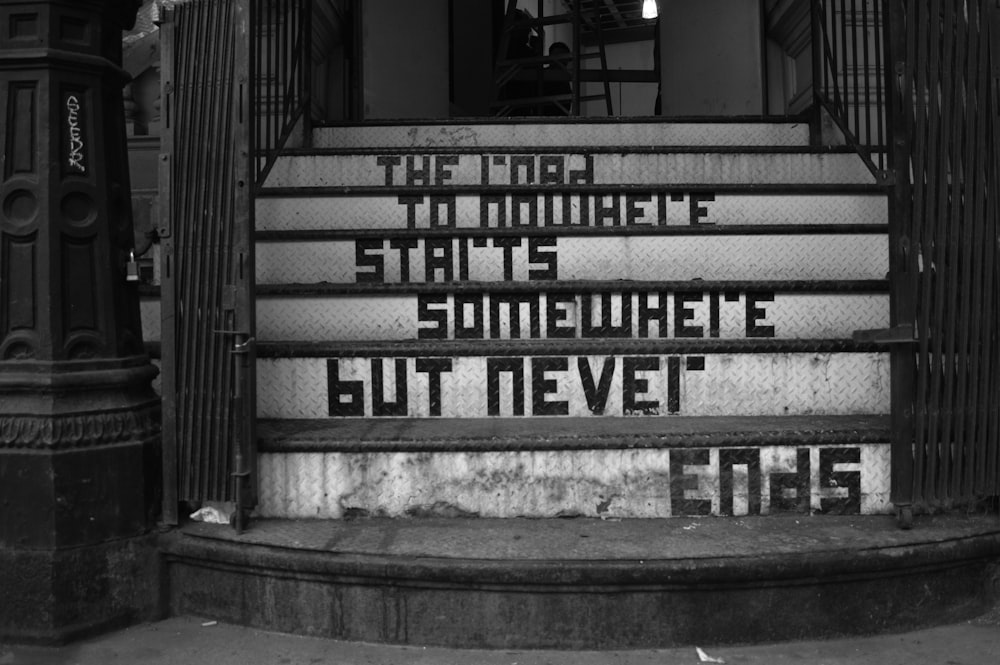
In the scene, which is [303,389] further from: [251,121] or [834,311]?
[834,311]

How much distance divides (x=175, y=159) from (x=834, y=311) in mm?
2469

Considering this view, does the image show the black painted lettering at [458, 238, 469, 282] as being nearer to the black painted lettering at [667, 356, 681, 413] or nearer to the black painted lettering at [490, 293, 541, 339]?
the black painted lettering at [490, 293, 541, 339]

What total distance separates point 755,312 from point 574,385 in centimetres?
79

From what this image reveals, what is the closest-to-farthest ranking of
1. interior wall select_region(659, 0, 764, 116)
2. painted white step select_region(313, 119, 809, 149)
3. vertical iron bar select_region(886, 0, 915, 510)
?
1. vertical iron bar select_region(886, 0, 915, 510)
2. painted white step select_region(313, 119, 809, 149)
3. interior wall select_region(659, 0, 764, 116)

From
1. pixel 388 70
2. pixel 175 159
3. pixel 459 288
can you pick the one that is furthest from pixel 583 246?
pixel 388 70

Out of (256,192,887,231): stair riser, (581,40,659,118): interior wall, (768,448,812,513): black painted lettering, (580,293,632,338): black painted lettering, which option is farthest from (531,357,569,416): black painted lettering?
(581,40,659,118): interior wall

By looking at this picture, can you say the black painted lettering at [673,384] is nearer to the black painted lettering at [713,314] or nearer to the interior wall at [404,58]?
the black painted lettering at [713,314]

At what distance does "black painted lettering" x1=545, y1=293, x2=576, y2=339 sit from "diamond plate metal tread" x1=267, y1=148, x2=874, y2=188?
1.03 m

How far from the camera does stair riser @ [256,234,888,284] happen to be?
3.31 metres

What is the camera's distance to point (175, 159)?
8.42 feet

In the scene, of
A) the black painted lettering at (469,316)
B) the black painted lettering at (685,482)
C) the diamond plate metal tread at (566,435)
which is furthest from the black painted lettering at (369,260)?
the black painted lettering at (685,482)

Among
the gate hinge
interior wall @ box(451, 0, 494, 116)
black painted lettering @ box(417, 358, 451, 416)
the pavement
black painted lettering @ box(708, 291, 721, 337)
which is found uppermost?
interior wall @ box(451, 0, 494, 116)

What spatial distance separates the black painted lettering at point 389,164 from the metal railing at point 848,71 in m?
2.14

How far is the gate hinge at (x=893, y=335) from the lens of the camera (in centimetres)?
241
